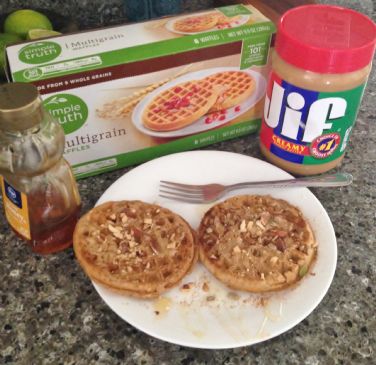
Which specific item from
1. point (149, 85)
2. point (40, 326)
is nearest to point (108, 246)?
point (40, 326)

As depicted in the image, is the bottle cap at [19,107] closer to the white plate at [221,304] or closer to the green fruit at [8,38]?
the white plate at [221,304]

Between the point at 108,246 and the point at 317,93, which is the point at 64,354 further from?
the point at 317,93

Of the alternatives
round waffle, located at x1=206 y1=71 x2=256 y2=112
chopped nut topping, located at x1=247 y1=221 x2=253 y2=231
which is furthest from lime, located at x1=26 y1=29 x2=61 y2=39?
chopped nut topping, located at x1=247 y1=221 x2=253 y2=231

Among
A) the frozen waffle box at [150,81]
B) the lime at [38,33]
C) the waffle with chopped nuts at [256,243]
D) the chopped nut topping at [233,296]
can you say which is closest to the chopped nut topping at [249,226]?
the waffle with chopped nuts at [256,243]

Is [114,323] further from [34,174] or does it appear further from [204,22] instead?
[204,22]

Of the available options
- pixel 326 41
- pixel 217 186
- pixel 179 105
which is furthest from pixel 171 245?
pixel 326 41
